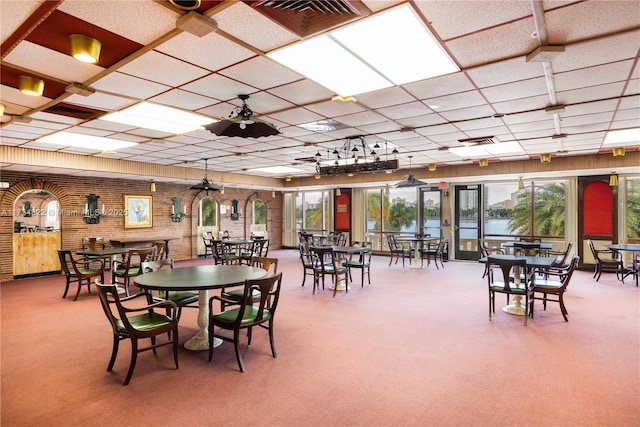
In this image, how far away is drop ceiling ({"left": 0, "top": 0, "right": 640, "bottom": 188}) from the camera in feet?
8.26

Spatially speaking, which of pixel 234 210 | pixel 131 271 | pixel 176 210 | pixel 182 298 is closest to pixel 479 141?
pixel 182 298

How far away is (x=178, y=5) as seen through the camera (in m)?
2.36

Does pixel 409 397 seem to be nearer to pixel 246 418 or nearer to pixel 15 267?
pixel 246 418

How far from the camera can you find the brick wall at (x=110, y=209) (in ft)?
28.4

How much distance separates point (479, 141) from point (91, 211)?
10072 mm

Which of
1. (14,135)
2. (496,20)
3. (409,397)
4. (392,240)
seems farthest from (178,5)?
(392,240)

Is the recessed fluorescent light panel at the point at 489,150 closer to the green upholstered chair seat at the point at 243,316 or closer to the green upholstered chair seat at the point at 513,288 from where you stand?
the green upholstered chair seat at the point at 513,288

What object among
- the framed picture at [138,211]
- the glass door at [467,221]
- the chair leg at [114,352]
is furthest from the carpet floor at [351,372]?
the glass door at [467,221]

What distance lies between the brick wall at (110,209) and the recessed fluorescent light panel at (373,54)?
888 centimetres

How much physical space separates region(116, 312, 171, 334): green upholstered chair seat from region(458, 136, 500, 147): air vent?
6095 millimetres

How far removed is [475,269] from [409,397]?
7.78 m

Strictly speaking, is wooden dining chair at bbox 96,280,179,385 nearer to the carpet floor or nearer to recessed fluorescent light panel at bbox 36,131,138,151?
the carpet floor

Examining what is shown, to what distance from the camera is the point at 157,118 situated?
5.25 metres

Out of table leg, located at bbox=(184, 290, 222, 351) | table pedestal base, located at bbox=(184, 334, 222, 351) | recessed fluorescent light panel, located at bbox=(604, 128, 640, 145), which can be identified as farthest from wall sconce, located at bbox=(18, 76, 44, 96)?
recessed fluorescent light panel, located at bbox=(604, 128, 640, 145)
